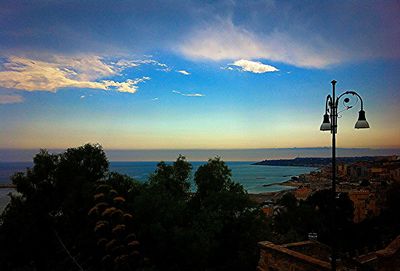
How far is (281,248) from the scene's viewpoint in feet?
18.6

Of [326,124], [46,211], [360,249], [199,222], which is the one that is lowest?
[360,249]

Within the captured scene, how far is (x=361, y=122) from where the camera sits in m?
4.52

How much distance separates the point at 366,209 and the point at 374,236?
7436 millimetres

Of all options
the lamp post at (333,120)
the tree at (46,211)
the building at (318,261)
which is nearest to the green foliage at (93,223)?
the tree at (46,211)

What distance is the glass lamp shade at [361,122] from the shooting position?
4.48m

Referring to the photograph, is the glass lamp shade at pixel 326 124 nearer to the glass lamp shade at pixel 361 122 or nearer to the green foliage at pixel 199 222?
the glass lamp shade at pixel 361 122

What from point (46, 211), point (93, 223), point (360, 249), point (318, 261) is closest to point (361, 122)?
point (318, 261)

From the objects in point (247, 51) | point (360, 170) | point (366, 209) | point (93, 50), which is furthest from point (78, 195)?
point (360, 170)

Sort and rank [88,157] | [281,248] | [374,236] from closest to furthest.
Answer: [281,248] → [88,157] → [374,236]

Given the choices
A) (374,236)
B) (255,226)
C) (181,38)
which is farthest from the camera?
(374,236)

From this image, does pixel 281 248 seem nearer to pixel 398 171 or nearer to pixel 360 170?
pixel 398 171

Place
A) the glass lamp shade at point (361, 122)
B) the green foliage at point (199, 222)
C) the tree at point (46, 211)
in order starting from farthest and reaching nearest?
the green foliage at point (199, 222)
the tree at point (46, 211)
the glass lamp shade at point (361, 122)

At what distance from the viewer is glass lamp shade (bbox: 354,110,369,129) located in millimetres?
4477

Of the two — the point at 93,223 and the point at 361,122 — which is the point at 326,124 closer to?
the point at 361,122
